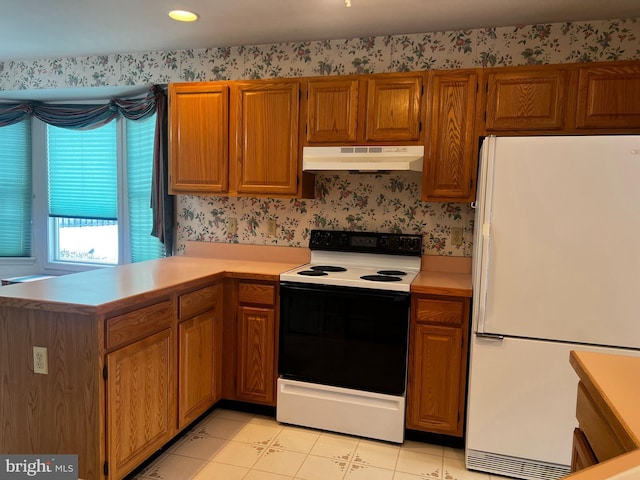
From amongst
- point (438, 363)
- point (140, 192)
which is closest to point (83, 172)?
point (140, 192)

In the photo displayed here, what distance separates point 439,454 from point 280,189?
5.83 feet

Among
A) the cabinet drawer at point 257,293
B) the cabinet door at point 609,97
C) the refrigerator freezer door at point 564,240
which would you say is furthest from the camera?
the cabinet drawer at point 257,293

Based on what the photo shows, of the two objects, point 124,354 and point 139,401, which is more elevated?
point 124,354

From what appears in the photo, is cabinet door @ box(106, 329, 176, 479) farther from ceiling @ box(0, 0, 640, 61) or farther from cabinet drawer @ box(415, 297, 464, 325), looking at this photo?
ceiling @ box(0, 0, 640, 61)

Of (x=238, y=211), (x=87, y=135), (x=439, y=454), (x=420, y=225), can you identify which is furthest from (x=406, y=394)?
(x=87, y=135)

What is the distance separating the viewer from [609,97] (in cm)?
238

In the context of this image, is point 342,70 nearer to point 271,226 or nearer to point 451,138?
point 451,138

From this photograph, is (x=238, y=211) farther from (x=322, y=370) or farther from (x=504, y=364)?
(x=504, y=364)

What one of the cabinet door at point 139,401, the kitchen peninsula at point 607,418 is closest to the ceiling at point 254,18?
the cabinet door at point 139,401

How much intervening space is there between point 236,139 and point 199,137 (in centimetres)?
27

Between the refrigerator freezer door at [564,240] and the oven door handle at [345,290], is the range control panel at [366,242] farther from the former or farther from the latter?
the refrigerator freezer door at [564,240]

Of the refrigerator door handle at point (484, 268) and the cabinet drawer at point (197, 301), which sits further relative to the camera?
the cabinet drawer at point (197, 301)

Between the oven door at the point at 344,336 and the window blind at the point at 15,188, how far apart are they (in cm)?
288

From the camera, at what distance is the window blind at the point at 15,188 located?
4.05m
